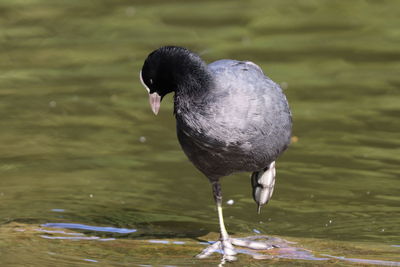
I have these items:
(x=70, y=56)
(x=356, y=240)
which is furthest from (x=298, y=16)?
(x=356, y=240)

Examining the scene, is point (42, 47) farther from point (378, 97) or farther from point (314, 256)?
point (314, 256)

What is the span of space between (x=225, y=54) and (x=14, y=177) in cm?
386

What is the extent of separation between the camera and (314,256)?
555cm

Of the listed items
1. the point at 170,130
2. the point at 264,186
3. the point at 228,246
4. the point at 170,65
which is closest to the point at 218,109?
the point at 170,65

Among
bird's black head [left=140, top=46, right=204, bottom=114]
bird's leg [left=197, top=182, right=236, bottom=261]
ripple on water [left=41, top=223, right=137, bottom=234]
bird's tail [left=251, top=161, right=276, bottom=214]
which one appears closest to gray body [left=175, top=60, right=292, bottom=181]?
bird's black head [left=140, top=46, right=204, bottom=114]

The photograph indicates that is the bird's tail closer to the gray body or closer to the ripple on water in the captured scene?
the gray body

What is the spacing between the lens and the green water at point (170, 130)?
6301 millimetres

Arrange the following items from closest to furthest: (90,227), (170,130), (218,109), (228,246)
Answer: (218,109) → (228,246) → (90,227) → (170,130)

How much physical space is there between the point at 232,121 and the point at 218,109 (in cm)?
11

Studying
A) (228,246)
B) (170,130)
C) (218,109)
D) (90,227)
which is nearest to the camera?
(218,109)

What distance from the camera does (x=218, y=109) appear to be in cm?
529

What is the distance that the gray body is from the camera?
5.30m

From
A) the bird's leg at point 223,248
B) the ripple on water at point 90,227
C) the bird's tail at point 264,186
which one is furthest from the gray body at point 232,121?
the ripple on water at point 90,227

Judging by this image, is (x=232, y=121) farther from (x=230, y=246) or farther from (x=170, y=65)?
(x=230, y=246)
